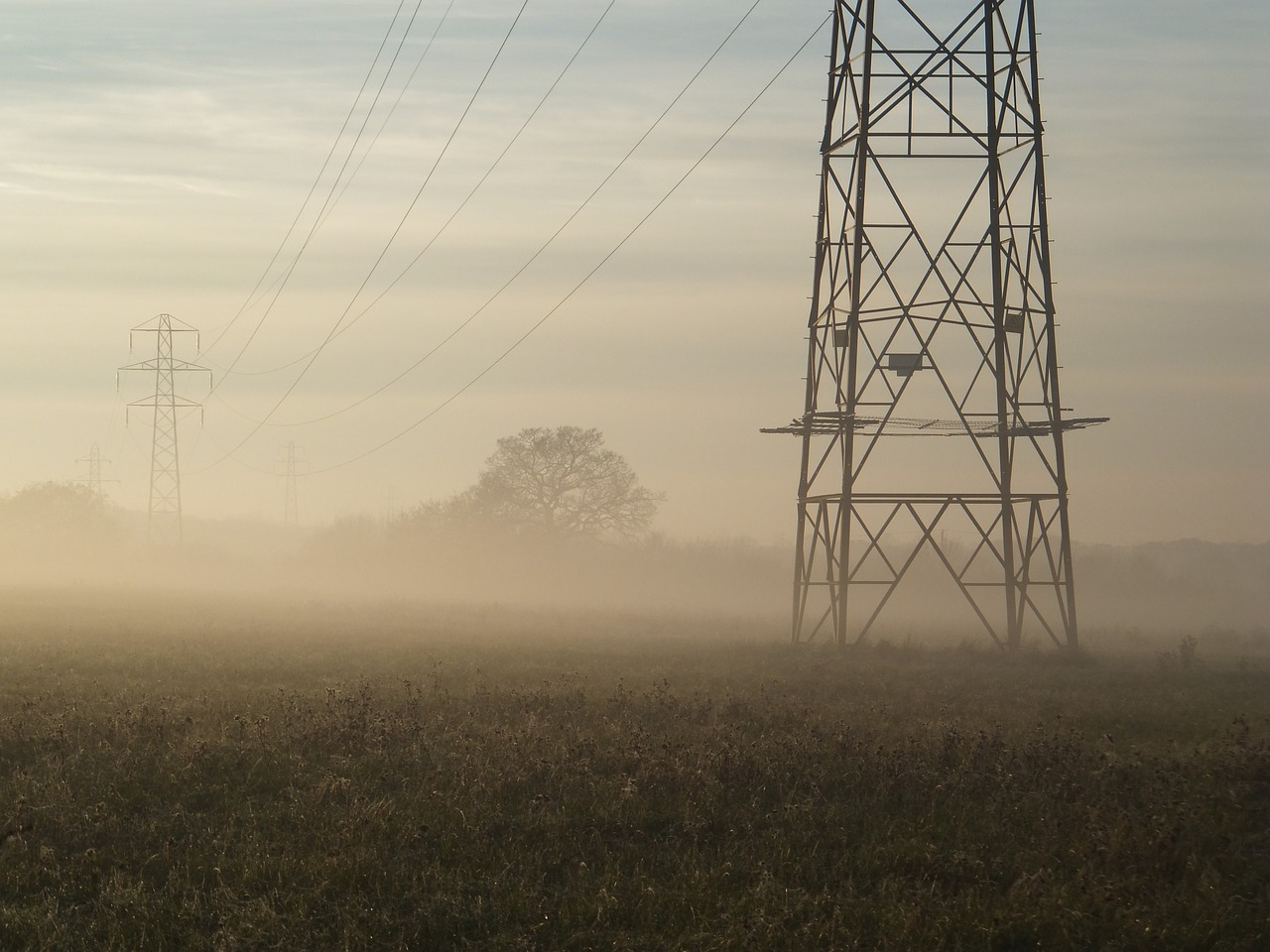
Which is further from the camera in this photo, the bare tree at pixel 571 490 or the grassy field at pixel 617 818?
the bare tree at pixel 571 490

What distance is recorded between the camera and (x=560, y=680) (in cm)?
2045

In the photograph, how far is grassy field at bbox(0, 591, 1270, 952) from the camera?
886cm

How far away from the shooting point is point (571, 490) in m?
81.6

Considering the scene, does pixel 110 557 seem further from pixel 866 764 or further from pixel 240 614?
pixel 866 764

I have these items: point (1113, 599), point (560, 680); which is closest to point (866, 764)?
point (560, 680)

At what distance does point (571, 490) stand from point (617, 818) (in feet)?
232

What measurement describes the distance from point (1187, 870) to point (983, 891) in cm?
184

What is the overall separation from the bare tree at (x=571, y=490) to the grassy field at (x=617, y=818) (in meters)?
61.4

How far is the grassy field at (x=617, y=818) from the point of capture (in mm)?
8859

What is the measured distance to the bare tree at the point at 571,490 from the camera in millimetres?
81188

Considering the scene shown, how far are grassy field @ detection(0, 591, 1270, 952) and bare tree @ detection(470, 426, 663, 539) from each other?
6141 cm

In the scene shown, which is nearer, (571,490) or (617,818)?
(617,818)

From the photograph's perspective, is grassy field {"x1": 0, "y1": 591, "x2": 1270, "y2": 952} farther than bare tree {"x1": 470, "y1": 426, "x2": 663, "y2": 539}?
No

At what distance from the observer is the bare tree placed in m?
81.2
